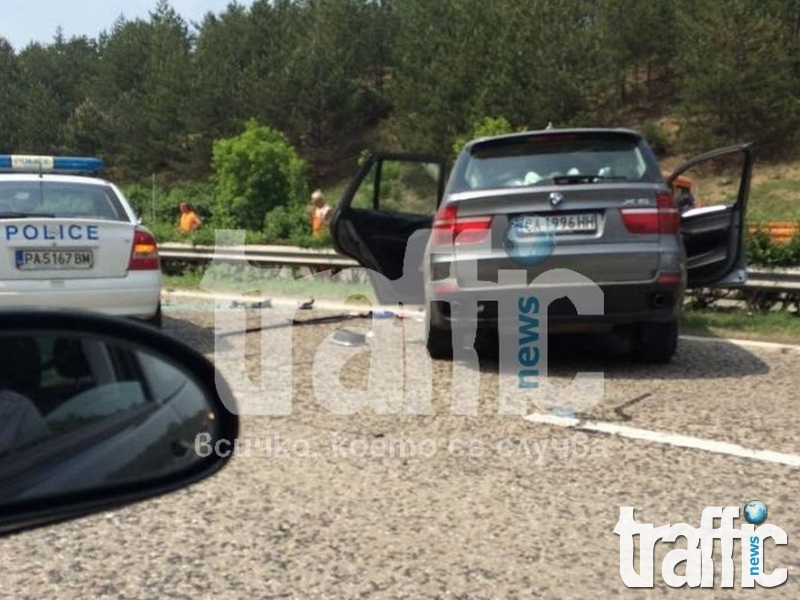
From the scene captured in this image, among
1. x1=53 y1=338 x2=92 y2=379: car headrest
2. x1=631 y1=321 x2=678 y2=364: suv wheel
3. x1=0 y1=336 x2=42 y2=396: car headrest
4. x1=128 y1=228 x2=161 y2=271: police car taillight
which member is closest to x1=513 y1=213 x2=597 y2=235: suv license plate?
x1=631 y1=321 x2=678 y2=364: suv wheel

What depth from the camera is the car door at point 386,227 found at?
862cm

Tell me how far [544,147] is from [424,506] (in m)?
3.65

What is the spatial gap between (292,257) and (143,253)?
21.4 feet

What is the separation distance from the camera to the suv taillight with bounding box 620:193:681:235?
6906mm

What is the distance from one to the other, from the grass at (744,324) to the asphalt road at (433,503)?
2.31 meters

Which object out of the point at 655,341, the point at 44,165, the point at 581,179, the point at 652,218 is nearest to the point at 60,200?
the point at 44,165

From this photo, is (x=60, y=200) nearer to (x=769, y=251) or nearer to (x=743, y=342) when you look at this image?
(x=743, y=342)

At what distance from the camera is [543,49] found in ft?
177

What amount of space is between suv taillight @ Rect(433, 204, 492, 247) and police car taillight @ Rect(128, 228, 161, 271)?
2.40m

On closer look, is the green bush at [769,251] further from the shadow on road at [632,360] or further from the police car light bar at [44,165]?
the police car light bar at [44,165]

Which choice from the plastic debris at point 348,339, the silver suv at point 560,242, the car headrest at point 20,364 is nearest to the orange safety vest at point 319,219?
the plastic debris at point 348,339

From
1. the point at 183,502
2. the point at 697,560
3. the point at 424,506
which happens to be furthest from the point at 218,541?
the point at 697,560

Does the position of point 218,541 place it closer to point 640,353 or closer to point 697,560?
point 697,560

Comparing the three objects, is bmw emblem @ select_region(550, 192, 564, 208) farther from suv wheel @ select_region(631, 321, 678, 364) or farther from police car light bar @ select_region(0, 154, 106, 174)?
police car light bar @ select_region(0, 154, 106, 174)
